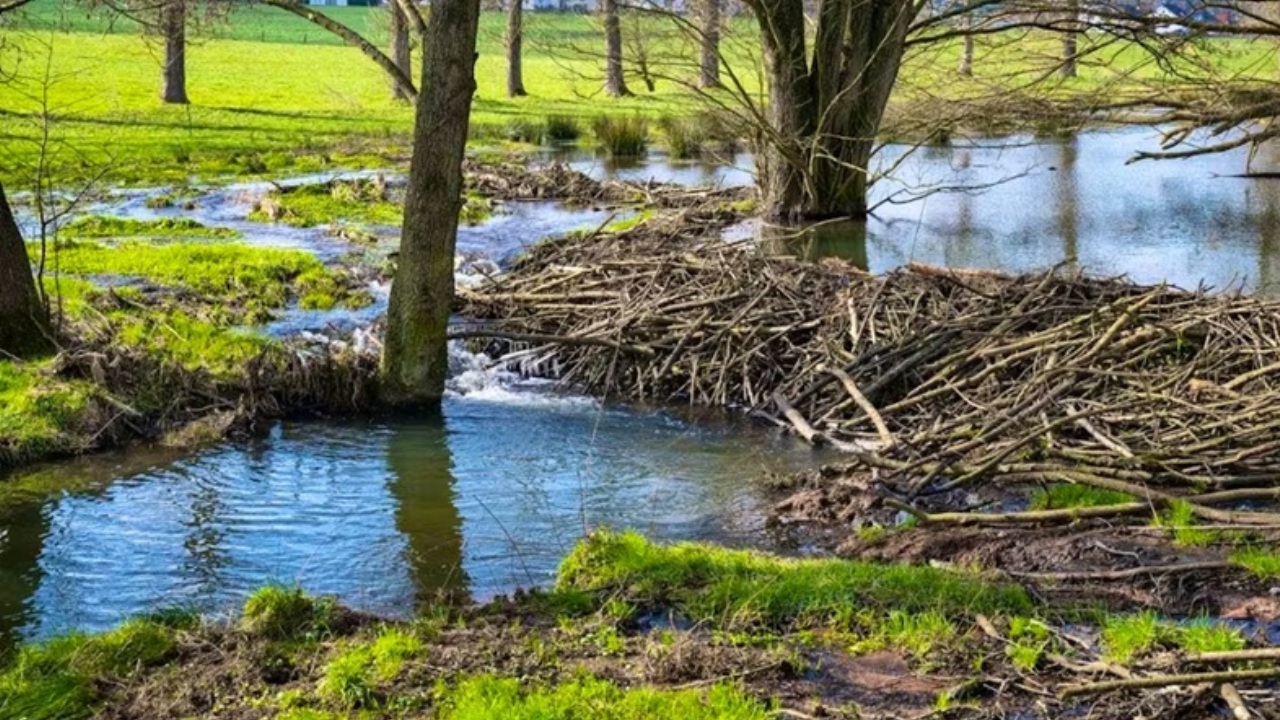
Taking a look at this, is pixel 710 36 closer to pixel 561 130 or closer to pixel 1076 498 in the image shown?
pixel 1076 498

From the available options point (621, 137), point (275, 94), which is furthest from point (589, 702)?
point (275, 94)

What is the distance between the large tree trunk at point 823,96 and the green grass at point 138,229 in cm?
893

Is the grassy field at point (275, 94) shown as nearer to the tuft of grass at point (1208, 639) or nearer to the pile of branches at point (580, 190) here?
the pile of branches at point (580, 190)

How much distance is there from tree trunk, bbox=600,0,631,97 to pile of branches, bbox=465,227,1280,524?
5.43m

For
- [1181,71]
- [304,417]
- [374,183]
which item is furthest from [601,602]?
[374,183]

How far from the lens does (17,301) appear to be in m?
11.8

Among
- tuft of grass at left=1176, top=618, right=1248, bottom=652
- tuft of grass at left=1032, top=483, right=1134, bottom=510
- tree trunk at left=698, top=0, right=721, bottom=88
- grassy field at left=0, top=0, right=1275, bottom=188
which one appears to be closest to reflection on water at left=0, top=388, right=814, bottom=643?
tuft of grass at left=1032, top=483, right=1134, bottom=510

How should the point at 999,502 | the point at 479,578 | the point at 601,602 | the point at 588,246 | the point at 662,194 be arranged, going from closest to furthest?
the point at 601,602 → the point at 479,578 → the point at 999,502 → the point at 588,246 → the point at 662,194

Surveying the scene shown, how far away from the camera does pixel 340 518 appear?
31.2ft

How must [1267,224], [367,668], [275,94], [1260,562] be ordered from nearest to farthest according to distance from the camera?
[367,668] → [1260,562] → [1267,224] → [275,94]

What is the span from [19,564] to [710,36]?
15.2m

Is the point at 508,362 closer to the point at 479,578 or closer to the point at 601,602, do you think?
the point at 479,578

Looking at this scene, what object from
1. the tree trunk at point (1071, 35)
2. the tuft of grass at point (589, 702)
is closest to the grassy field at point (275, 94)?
the tree trunk at point (1071, 35)

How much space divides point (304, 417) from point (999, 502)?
623cm
